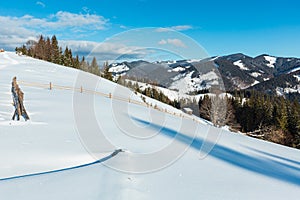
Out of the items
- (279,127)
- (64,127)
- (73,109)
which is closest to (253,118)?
(279,127)

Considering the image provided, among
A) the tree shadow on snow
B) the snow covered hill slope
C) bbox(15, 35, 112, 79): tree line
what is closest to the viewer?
the snow covered hill slope

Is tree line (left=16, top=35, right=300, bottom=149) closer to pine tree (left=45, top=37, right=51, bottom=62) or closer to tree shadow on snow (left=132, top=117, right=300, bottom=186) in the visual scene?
pine tree (left=45, top=37, right=51, bottom=62)

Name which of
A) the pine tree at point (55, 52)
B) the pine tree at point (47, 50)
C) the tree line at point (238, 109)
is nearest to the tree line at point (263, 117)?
the tree line at point (238, 109)

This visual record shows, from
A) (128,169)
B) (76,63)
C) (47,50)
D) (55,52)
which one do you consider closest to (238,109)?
(76,63)

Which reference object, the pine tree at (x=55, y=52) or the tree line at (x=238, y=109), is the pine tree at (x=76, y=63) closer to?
the tree line at (x=238, y=109)

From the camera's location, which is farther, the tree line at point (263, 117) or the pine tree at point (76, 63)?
the pine tree at point (76, 63)

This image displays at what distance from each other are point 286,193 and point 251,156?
138 inches

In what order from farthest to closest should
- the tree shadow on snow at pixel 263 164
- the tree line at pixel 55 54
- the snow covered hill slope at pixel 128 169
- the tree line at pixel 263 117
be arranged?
1. the tree line at pixel 55 54
2. the tree line at pixel 263 117
3. the tree shadow on snow at pixel 263 164
4. the snow covered hill slope at pixel 128 169

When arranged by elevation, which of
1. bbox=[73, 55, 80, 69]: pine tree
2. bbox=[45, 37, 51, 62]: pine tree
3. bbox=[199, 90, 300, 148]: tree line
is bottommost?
bbox=[199, 90, 300, 148]: tree line

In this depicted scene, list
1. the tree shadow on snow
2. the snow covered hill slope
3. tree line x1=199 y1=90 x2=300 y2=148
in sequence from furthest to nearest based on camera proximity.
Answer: tree line x1=199 y1=90 x2=300 y2=148 < the tree shadow on snow < the snow covered hill slope

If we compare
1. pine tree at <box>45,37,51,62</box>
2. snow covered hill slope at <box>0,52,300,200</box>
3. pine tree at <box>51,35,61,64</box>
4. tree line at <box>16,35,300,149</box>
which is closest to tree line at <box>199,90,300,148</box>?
tree line at <box>16,35,300,149</box>

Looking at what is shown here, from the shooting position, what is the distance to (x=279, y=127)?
46.4 metres

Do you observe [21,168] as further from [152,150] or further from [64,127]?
[64,127]

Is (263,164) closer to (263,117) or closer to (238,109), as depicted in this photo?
(263,117)
